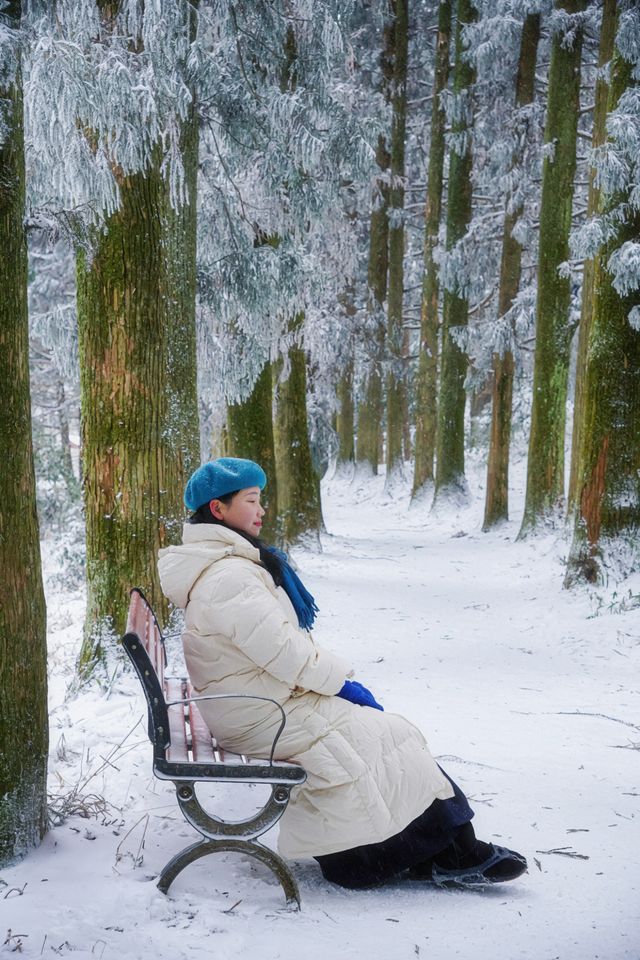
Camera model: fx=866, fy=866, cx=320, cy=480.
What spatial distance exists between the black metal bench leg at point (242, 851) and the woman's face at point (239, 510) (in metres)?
1.20

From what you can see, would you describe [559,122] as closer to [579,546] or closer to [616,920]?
[579,546]

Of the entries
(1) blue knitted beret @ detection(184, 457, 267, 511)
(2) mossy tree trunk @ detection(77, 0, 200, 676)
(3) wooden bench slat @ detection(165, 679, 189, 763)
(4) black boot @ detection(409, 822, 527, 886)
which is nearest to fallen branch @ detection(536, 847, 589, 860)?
(4) black boot @ detection(409, 822, 527, 886)

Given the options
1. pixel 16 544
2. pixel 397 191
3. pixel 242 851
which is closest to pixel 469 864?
pixel 242 851

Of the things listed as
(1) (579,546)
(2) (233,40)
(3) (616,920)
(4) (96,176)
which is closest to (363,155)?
(2) (233,40)

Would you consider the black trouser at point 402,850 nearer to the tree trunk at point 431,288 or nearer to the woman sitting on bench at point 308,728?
the woman sitting on bench at point 308,728

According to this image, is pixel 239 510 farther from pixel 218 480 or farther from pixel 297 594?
pixel 297 594

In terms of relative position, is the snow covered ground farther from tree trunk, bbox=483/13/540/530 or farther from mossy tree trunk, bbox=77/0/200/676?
tree trunk, bbox=483/13/540/530

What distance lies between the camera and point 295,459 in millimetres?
13148

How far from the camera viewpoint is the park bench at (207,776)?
318cm

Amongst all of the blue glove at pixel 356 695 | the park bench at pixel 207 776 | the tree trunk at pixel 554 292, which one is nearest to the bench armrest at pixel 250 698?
the park bench at pixel 207 776

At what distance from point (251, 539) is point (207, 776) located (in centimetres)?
94

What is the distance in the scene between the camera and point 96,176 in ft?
15.2

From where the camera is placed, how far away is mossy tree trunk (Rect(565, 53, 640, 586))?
8.63 m

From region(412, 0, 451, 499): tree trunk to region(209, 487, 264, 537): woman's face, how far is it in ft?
53.5
